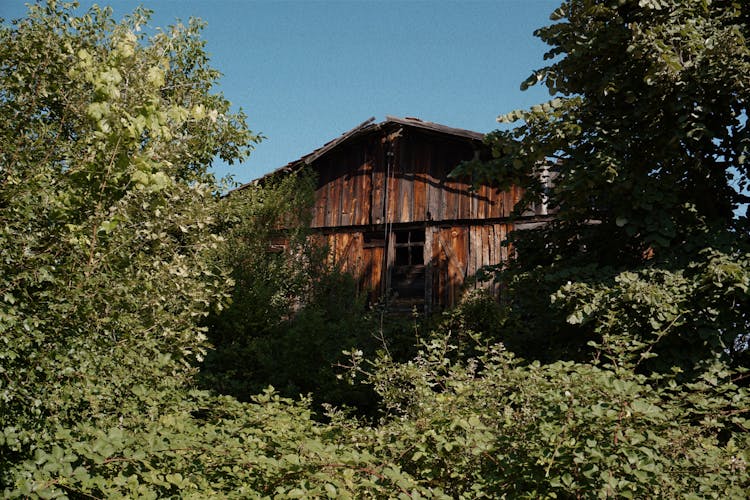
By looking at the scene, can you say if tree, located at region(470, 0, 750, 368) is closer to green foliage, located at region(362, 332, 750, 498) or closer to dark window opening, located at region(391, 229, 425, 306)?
green foliage, located at region(362, 332, 750, 498)

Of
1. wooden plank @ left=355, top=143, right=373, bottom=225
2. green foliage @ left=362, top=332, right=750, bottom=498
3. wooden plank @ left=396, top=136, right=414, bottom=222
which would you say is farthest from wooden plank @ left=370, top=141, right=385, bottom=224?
green foliage @ left=362, top=332, right=750, bottom=498

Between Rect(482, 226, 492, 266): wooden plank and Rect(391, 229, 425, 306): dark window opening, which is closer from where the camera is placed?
Rect(482, 226, 492, 266): wooden plank

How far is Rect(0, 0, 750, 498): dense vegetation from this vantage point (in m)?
3.58

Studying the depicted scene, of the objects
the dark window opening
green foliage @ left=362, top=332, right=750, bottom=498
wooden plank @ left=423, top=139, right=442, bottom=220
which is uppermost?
wooden plank @ left=423, top=139, right=442, bottom=220

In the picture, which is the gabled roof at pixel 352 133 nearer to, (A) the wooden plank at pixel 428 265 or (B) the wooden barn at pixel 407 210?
(B) the wooden barn at pixel 407 210

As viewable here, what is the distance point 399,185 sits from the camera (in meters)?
15.0

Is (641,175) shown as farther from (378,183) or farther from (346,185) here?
(346,185)

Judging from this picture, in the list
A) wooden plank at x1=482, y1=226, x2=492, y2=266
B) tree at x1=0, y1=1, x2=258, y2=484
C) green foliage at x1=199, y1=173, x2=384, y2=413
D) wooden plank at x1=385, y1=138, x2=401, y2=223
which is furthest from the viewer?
wooden plank at x1=385, y1=138, x2=401, y2=223

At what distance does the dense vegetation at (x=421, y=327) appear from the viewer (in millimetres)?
3582

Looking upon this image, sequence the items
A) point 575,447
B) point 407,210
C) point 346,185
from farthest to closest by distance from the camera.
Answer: point 346,185, point 407,210, point 575,447

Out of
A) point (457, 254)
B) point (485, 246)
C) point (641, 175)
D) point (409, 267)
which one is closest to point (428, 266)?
Answer: point (409, 267)

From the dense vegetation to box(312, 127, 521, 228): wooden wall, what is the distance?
419cm

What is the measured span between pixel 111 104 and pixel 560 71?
19.0ft

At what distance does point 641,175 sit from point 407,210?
27.1 ft
